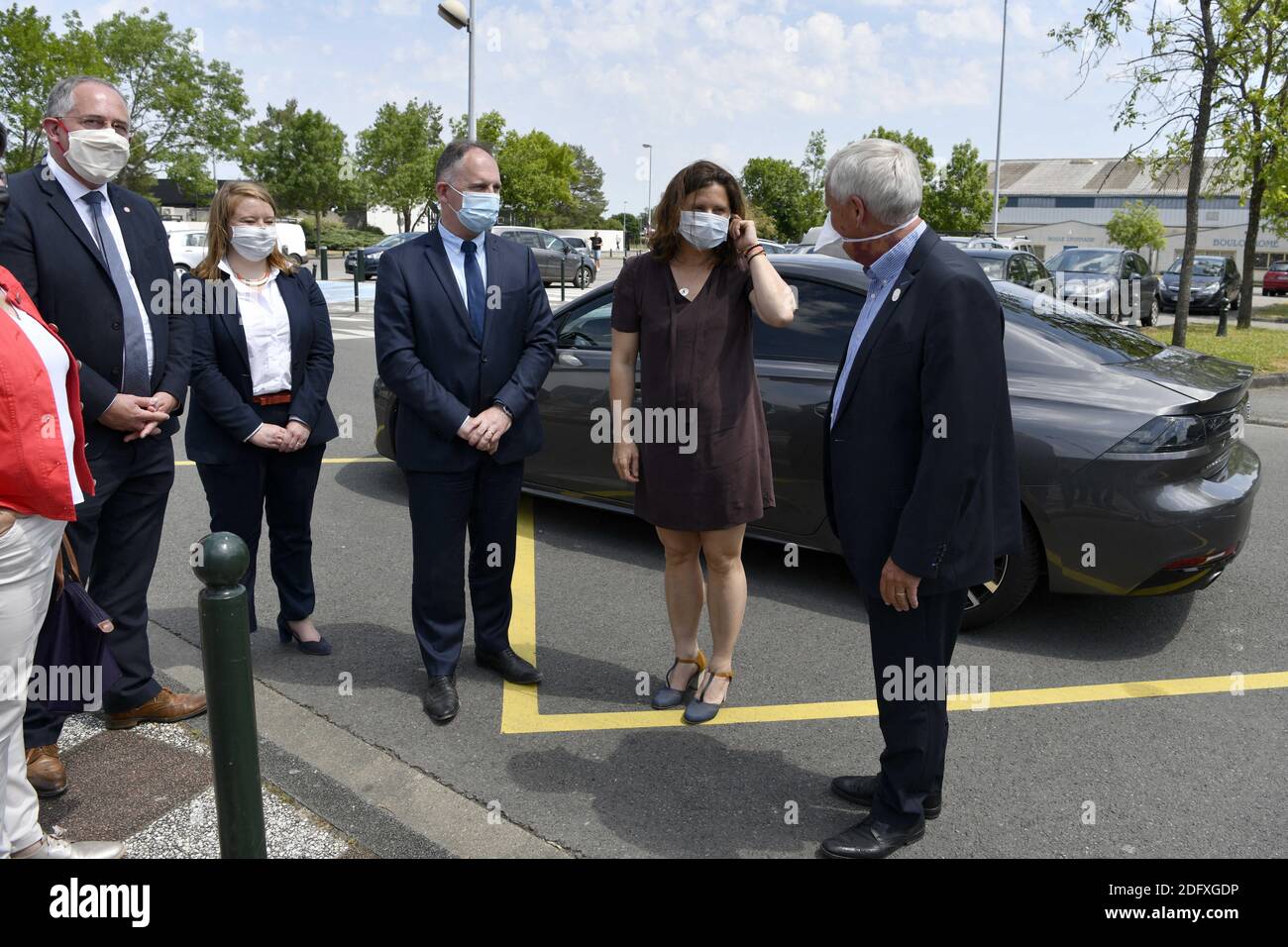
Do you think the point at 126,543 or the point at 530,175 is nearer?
the point at 126,543

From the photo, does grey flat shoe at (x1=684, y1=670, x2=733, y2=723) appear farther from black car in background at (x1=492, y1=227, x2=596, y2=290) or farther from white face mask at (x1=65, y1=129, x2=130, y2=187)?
black car in background at (x1=492, y1=227, x2=596, y2=290)

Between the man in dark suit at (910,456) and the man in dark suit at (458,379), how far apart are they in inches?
53.1

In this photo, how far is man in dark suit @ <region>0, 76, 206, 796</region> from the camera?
319cm

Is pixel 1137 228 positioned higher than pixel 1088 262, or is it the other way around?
pixel 1137 228

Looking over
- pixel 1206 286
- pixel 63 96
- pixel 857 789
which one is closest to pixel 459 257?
pixel 63 96

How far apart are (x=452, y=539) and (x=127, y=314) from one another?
53.1 inches

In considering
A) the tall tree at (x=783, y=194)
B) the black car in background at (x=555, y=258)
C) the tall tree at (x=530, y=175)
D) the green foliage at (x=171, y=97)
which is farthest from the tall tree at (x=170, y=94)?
the tall tree at (x=783, y=194)

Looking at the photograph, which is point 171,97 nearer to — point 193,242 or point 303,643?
point 193,242

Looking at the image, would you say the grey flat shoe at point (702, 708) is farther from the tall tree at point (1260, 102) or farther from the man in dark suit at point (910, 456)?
the tall tree at point (1260, 102)

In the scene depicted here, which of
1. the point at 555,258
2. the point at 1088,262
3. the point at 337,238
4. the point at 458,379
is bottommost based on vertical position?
the point at 458,379

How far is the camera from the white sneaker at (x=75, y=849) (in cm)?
266

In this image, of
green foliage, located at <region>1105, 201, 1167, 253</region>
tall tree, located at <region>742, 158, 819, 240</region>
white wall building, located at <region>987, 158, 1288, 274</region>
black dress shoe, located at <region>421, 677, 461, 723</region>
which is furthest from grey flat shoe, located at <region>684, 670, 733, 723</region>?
white wall building, located at <region>987, 158, 1288, 274</region>

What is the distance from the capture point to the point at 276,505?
423cm

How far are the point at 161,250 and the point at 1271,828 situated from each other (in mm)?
4021
